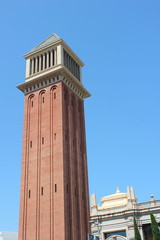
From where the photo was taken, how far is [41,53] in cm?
4828

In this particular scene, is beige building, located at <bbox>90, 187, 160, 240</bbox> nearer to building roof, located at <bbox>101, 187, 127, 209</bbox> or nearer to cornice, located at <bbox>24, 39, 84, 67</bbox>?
building roof, located at <bbox>101, 187, 127, 209</bbox>

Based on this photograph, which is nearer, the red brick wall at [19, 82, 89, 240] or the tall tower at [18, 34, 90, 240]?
the red brick wall at [19, 82, 89, 240]

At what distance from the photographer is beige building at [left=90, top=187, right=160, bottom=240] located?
1852 inches

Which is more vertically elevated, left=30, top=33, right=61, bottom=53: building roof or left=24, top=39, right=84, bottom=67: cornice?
left=30, top=33, right=61, bottom=53: building roof

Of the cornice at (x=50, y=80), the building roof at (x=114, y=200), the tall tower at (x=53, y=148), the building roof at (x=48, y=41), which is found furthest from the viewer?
the building roof at (x=114, y=200)

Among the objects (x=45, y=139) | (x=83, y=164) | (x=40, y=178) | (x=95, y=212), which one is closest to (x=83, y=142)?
(x=83, y=164)

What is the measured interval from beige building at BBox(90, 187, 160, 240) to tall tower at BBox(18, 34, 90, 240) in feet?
31.6

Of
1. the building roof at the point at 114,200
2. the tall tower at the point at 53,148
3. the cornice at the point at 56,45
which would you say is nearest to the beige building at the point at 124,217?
the building roof at the point at 114,200

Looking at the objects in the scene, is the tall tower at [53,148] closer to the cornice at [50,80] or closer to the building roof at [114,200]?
the cornice at [50,80]

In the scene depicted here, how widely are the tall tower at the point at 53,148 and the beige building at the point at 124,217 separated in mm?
9641

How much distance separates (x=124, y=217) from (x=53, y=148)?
18.0 metres

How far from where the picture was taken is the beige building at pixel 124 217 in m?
47.0

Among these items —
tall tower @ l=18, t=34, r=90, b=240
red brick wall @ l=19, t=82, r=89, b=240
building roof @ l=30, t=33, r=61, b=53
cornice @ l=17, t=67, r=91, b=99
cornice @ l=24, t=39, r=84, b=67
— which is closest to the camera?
red brick wall @ l=19, t=82, r=89, b=240

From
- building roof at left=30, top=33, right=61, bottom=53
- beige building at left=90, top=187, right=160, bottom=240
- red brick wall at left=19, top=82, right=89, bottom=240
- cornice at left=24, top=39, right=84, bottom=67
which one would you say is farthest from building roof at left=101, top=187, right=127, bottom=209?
building roof at left=30, top=33, right=61, bottom=53
